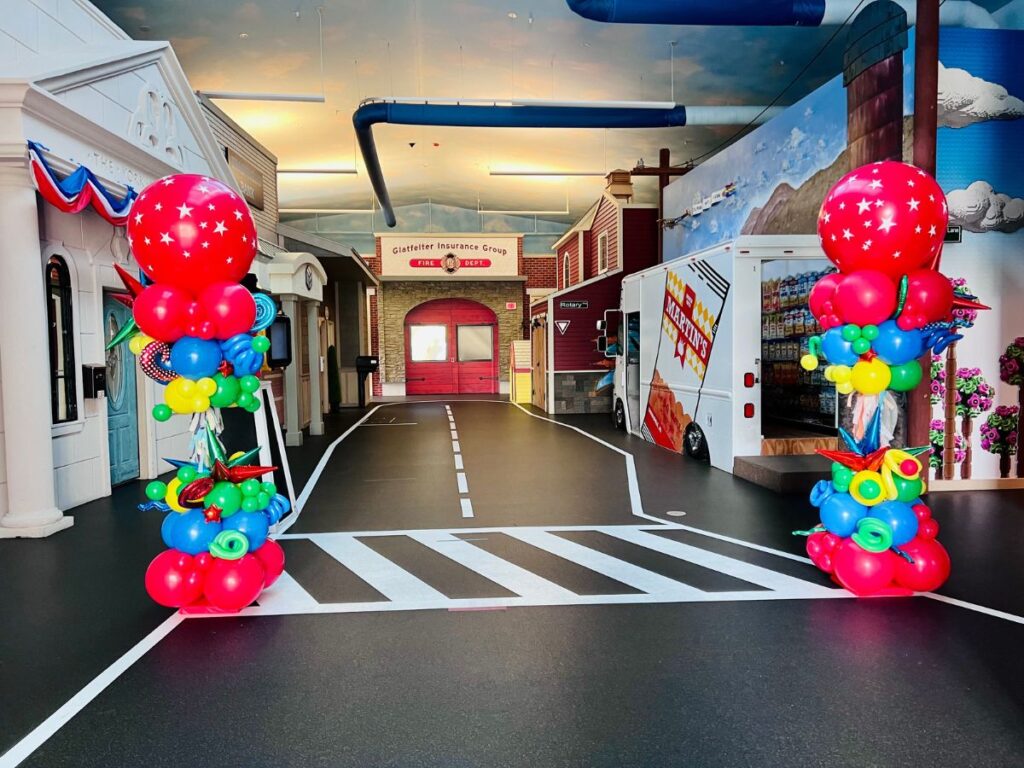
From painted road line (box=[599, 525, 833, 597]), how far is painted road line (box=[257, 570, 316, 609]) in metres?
2.46

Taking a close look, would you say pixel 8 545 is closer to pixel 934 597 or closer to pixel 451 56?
pixel 934 597

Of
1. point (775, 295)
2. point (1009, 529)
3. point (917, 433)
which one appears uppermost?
point (775, 295)

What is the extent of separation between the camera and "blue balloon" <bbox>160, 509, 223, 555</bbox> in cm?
398

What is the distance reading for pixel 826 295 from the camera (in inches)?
170

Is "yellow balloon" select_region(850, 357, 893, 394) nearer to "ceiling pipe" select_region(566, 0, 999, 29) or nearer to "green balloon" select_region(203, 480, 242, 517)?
"green balloon" select_region(203, 480, 242, 517)

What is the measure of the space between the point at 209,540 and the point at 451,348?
827 inches

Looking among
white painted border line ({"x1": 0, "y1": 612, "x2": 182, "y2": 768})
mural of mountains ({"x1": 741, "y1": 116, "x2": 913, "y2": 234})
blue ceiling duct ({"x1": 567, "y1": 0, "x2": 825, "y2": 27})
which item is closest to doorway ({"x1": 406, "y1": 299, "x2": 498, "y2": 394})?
mural of mountains ({"x1": 741, "y1": 116, "x2": 913, "y2": 234})

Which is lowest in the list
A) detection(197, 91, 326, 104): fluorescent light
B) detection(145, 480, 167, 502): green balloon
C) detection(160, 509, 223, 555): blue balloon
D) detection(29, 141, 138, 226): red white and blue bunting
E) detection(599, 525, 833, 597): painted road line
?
detection(599, 525, 833, 597): painted road line

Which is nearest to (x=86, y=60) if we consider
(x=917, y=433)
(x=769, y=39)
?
(x=917, y=433)

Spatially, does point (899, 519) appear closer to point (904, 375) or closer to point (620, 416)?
point (904, 375)

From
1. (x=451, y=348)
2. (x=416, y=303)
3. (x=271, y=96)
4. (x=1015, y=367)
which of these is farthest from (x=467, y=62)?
(x=451, y=348)

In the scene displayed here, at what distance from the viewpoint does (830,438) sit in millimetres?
8461

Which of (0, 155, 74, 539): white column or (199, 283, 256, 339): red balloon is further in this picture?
(0, 155, 74, 539): white column

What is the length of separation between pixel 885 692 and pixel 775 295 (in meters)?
8.56
